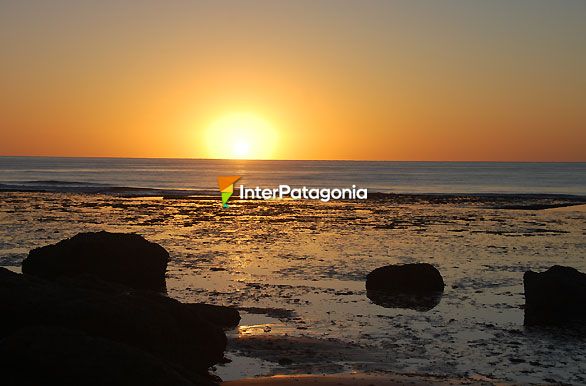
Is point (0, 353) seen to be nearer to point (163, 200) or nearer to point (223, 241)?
point (223, 241)

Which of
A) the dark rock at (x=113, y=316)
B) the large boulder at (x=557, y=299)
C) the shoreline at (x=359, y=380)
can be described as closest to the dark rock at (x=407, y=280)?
the large boulder at (x=557, y=299)

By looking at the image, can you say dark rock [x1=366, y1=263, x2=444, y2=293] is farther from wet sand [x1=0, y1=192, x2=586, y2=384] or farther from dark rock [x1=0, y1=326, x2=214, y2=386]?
dark rock [x1=0, y1=326, x2=214, y2=386]

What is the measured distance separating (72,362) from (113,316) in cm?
185

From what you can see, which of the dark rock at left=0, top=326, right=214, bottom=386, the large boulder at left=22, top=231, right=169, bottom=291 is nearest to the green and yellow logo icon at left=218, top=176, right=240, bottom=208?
the large boulder at left=22, top=231, right=169, bottom=291

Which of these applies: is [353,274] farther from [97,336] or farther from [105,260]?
[97,336]

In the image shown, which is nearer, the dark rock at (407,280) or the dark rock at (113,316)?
the dark rock at (113,316)

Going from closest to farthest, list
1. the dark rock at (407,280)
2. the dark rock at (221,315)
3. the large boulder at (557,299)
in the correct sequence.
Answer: the dark rock at (221,315)
the large boulder at (557,299)
the dark rock at (407,280)

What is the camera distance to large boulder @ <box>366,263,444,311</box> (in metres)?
19.2

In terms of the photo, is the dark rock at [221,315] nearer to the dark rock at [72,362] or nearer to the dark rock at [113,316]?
the dark rock at [113,316]

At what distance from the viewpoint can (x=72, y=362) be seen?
7.78m

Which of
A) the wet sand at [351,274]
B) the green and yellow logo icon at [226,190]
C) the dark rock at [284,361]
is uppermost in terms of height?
the dark rock at [284,361]

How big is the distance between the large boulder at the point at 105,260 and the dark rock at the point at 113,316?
22.7ft

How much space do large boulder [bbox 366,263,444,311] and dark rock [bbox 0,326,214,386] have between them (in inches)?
453

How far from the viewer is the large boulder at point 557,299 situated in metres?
16.3
